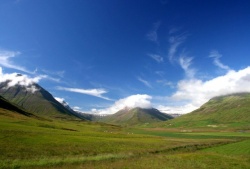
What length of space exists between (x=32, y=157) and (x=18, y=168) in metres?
9.66

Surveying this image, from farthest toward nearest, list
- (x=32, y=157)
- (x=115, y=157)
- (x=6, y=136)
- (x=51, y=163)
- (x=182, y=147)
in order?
(x=182, y=147) < (x=6, y=136) < (x=115, y=157) < (x=32, y=157) < (x=51, y=163)

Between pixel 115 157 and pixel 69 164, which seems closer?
pixel 69 164

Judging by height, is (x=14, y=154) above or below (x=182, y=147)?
below

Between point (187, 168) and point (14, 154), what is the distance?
34237mm

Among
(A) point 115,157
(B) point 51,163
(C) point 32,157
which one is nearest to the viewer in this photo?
(B) point 51,163

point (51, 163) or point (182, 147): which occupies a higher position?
point (182, 147)

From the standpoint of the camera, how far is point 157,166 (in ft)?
148

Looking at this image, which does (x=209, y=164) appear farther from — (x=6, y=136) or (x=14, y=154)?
(x=6, y=136)

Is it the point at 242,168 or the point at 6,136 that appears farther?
the point at 6,136

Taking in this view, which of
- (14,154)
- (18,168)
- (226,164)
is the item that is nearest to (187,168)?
(226,164)

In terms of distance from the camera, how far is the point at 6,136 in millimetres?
65125

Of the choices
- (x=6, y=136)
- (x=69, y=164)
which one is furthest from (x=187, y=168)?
(x=6, y=136)

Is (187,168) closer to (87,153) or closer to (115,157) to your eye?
(115,157)

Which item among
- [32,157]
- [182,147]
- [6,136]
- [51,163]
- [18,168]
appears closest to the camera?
[18,168]
